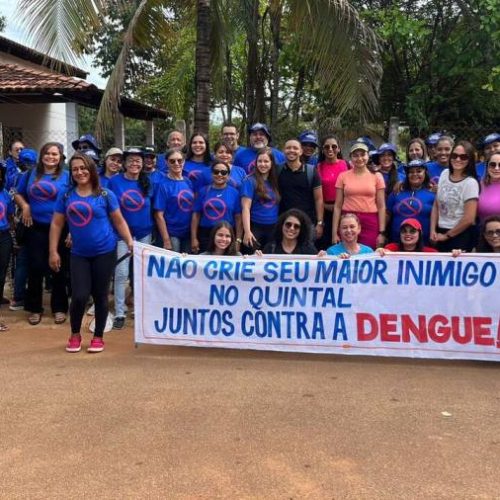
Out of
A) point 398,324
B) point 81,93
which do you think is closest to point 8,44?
point 81,93

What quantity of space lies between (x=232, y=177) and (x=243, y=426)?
2.84 metres

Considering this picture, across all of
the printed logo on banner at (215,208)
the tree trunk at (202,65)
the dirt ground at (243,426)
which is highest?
the tree trunk at (202,65)

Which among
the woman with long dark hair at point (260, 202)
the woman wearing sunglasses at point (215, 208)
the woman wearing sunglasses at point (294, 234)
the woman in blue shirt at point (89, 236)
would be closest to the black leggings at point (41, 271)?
the woman in blue shirt at point (89, 236)

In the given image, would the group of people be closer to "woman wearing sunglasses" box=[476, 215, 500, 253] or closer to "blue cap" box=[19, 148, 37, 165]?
"woman wearing sunglasses" box=[476, 215, 500, 253]

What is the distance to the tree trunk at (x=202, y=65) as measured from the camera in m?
8.56

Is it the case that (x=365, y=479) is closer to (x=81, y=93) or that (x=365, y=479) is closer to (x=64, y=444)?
(x=64, y=444)

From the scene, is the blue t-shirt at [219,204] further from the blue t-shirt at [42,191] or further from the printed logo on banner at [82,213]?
the blue t-shirt at [42,191]

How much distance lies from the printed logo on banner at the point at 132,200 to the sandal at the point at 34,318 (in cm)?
150

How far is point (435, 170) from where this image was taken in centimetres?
606

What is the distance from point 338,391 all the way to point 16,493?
2200 millimetres

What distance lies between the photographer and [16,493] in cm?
294

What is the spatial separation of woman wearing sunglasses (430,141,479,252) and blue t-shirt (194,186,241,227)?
1.88 m

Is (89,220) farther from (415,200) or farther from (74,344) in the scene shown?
(415,200)

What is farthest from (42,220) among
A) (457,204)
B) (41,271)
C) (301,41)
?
(301,41)
